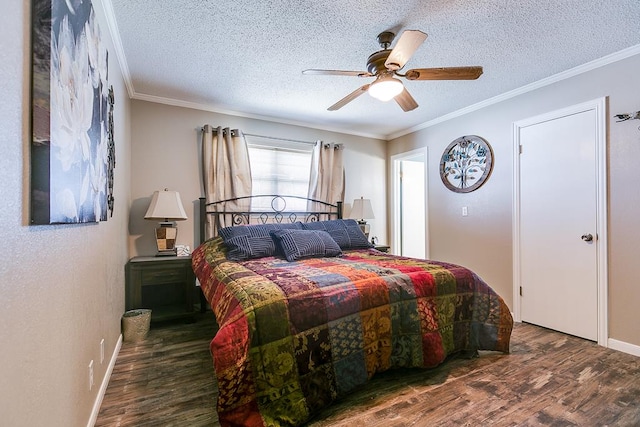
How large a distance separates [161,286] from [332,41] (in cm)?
306

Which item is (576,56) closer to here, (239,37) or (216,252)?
(239,37)

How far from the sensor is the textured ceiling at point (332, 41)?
198 centimetres

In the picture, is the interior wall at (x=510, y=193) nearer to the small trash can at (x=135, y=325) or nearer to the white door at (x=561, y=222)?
the white door at (x=561, y=222)

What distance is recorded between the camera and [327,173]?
14.2 ft

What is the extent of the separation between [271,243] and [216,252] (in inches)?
21.0

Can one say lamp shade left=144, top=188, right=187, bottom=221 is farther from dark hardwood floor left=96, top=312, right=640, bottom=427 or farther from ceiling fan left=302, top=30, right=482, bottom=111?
ceiling fan left=302, top=30, right=482, bottom=111

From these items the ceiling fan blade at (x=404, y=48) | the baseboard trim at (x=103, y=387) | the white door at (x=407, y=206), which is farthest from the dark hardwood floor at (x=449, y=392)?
the white door at (x=407, y=206)

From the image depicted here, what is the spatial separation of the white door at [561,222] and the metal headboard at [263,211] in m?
2.29

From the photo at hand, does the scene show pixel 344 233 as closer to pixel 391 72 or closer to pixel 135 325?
pixel 391 72

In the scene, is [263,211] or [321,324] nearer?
[321,324]

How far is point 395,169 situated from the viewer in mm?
4930

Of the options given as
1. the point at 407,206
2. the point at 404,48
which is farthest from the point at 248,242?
the point at 407,206

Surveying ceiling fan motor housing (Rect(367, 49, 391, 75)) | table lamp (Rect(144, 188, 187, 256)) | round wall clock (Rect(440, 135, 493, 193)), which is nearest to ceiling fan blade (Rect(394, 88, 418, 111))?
ceiling fan motor housing (Rect(367, 49, 391, 75))

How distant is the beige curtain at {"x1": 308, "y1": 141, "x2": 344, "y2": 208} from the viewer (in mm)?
4273
